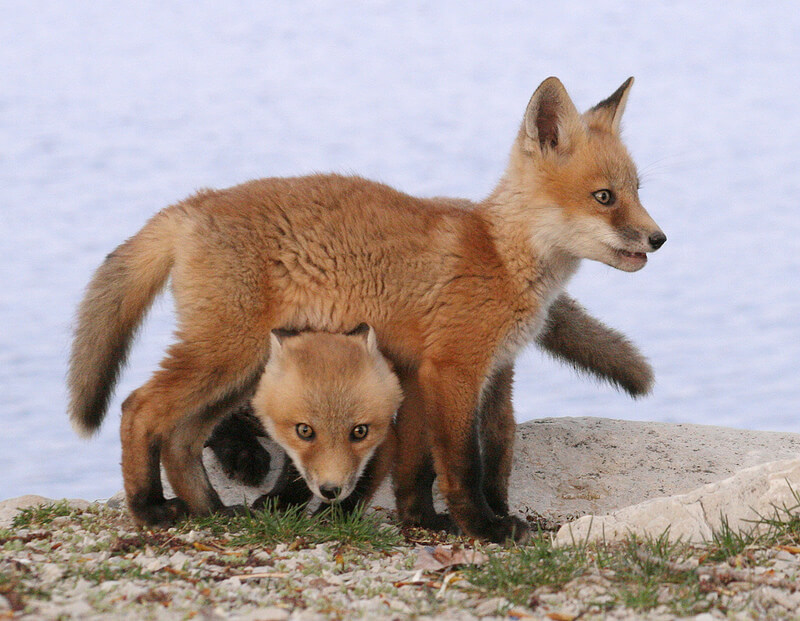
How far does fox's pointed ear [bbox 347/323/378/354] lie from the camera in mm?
4715

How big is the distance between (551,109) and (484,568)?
253 cm

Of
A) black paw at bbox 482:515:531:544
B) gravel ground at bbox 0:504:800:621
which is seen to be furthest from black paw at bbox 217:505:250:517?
black paw at bbox 482:515:531:544

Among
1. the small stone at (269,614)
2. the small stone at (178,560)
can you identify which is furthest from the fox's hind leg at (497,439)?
the small stone at (269,614)

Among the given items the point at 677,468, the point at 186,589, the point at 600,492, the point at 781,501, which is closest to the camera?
the point at 186,589

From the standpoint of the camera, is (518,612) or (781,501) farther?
(781,501)

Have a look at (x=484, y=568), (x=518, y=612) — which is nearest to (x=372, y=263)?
(x=484, y=568)

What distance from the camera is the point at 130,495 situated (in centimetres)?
472

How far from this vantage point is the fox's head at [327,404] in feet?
14.7

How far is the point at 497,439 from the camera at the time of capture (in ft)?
17.6

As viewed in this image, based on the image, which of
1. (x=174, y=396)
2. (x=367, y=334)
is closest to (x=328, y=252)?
(x=367, y=334)

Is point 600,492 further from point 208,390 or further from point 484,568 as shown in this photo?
point 208,390

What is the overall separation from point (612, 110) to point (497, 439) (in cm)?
207

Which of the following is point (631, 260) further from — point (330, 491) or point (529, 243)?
point (330, 491)

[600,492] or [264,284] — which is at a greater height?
[264,284]
